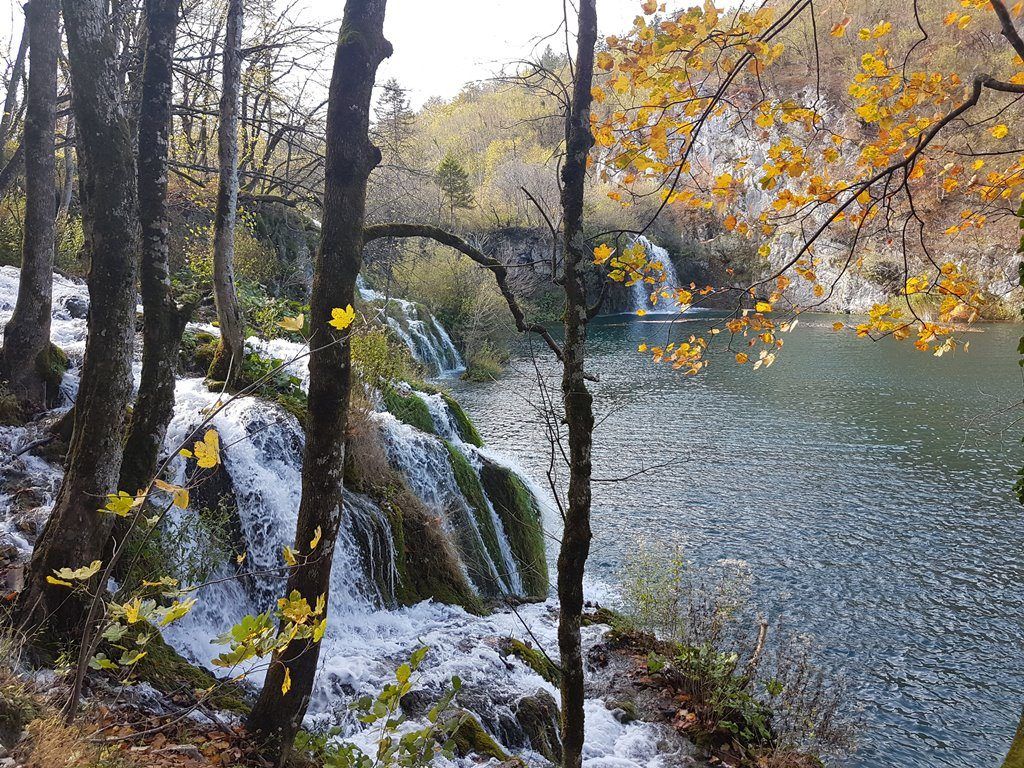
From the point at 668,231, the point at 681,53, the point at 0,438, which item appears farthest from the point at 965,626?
the point at 668,231

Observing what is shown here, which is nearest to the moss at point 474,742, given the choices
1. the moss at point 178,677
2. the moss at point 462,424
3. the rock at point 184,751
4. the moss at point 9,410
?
the moss at point 178,677

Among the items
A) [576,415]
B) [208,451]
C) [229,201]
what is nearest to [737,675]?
[576,415]

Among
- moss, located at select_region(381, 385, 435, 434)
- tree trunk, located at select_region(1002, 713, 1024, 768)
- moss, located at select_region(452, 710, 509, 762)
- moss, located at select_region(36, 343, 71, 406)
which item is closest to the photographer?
tree trunk, located at select_region(1002, 713, 1024, 768)

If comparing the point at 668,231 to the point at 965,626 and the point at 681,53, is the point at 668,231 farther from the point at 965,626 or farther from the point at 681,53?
the point at 681,53

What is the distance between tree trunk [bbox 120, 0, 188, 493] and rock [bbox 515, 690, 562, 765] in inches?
136

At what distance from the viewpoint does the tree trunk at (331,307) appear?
11.3 feet

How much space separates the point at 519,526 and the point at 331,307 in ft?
19.3

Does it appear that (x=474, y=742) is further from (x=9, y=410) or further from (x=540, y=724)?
(x=9, y=410)

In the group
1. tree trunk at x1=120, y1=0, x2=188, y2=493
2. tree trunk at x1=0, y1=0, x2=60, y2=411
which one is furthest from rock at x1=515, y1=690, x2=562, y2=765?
tree trunk at x1=0, y1=0, x2=60, y2=411

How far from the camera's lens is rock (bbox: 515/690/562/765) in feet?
17.0

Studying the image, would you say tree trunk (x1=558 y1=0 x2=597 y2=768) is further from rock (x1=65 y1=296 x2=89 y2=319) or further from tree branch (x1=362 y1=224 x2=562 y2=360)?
rock (x1=65 y1=296 x2=89 y2=319)

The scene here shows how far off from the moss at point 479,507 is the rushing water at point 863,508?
6.15 feet

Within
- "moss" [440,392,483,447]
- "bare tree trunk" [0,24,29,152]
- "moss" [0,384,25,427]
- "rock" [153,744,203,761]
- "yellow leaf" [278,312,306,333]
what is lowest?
"rock" [153,744,203,761]

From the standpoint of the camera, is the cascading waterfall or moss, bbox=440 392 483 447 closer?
the cascading waterfall
